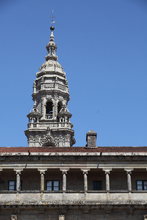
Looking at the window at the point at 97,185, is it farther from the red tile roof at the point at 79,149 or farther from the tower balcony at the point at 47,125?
→ the tower balcony at the point at 47,125

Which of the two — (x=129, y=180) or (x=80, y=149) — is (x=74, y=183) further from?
(x=129, y=180)

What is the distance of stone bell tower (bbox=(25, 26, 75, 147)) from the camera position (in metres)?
82.9

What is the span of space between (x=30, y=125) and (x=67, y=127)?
5.96 meters

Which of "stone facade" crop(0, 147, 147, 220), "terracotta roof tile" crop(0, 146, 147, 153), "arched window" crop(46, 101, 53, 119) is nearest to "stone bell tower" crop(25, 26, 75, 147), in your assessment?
"arched window" crop(46, 101, 53, 119)

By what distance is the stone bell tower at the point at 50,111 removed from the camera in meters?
82.9

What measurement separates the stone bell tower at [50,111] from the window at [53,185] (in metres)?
36.5

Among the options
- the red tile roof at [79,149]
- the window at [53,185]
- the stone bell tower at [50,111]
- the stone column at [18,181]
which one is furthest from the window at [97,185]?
the stone bell tower at [50,111]

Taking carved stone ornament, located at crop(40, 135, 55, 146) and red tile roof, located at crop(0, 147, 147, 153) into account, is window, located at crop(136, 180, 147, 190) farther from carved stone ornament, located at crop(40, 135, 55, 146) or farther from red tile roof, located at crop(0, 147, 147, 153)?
carved stone ornament, located at crop(40, 135, 55, 146)

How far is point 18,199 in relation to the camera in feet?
139

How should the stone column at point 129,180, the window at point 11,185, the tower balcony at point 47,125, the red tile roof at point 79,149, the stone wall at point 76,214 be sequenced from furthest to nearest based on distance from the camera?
1. the tower balcony at point 47,125
2. the red tile roof at point 79,149
3. the window at point 11,185
4. the stone column at point 129,180
5. the stone wall at point 76,214

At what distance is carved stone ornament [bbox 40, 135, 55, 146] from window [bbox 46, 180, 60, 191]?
36.9m

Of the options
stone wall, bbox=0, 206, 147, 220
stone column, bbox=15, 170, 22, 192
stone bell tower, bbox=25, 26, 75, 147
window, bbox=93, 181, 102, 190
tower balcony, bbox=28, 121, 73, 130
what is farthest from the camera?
tower balcony, bbox=28, 121, 73, 130

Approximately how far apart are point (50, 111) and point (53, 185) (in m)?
43.6

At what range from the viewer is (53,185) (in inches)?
1741
